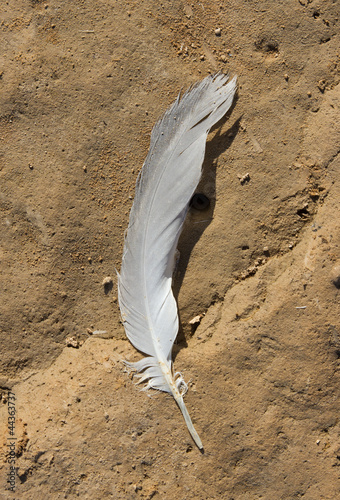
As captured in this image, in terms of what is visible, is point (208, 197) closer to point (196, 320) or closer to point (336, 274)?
point (196, 320)

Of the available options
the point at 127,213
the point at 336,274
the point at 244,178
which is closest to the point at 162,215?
the point at 127,213

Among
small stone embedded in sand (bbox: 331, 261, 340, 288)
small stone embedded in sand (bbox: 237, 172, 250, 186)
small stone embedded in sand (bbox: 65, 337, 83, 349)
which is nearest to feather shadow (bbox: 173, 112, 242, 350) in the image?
small stone embedded in sand (bbox: 237, 172, 250, 186)

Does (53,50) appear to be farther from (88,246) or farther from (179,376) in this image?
(179,376)

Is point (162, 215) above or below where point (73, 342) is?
above

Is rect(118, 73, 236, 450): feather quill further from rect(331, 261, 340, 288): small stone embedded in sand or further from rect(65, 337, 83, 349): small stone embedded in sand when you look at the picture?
rect(331, 261, 340, 288): small stone embedded in sand

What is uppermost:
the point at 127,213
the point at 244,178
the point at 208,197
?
the point at 244,178

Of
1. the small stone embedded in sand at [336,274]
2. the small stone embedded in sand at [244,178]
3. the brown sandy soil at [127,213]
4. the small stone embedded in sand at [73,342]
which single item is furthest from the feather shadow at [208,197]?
the small stone embedded in sand at [336,274]

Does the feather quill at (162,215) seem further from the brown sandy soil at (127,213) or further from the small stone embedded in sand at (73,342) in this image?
the small stone embedded in sand at (73,342)
